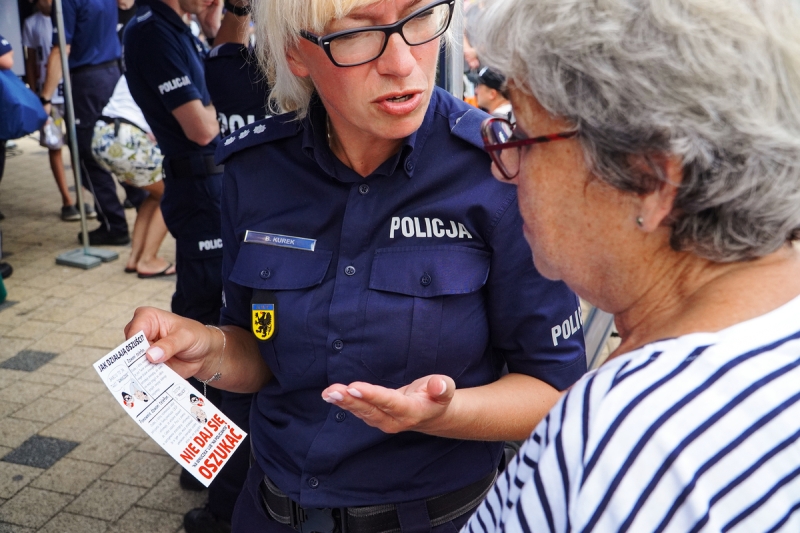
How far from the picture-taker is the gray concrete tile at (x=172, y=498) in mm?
3424

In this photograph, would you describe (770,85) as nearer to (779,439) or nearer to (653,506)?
(779,439)

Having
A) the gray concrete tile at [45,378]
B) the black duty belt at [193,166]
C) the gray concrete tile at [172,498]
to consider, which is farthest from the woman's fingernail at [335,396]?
the gray concrete tile at [45,378]

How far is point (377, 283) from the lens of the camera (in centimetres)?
160

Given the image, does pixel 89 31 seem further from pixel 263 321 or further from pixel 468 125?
pixel 468 125

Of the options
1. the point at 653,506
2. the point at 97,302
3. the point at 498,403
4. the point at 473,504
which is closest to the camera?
the point at 653,506

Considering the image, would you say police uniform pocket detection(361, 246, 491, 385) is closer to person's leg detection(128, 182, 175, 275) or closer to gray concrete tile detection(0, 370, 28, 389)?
gray concrete tile detection(0, 370, 28, 389)

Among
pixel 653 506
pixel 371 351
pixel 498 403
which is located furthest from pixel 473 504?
pixel 653 506

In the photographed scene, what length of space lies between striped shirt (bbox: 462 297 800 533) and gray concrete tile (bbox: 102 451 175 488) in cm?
303

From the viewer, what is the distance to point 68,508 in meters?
3.40

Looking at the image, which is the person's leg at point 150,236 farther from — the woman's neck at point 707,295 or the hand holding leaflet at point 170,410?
the woman's neck at point 707,295

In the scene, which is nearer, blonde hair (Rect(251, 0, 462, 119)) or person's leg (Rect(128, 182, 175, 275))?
blonde hair (Rect(251, 0, 462, 119))

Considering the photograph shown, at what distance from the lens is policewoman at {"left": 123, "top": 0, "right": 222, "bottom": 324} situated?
3.36 meters

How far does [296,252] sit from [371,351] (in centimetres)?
27

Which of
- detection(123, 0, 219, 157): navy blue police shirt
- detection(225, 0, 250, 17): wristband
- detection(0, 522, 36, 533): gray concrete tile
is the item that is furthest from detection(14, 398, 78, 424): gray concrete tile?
detection(225, 0, 250, 17): wristband
